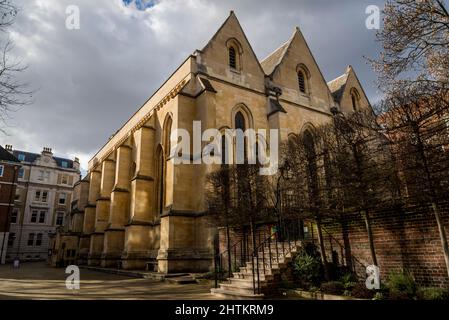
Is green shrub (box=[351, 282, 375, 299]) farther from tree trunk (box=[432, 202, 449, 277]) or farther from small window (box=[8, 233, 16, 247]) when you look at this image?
small window (box=[8, 233, 16, 247])

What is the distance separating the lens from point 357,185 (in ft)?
30.2

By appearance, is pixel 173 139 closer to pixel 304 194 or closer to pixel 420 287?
pixel 304 194

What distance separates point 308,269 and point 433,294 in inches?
145

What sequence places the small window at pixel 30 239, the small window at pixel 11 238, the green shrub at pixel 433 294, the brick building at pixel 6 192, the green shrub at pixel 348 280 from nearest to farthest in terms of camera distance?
the green shrub at pixel 433 294 → the green shrub at pixel 348 280 → the brick building at pixel 6 192 → the small window at pixel 11 238 → the small window at pixel 30 239

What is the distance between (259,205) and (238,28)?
15.0 m

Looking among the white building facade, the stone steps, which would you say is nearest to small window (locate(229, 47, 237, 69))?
the stone steps

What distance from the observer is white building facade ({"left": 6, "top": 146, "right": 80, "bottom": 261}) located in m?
47.0

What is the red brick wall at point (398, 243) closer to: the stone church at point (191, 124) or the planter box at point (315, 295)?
the planter box at point (315, 295)

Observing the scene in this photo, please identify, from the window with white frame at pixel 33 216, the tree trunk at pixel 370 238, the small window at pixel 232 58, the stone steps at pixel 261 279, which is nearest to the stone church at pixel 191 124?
the small window at pixel 232 58

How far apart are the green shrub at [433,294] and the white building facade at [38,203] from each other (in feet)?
162

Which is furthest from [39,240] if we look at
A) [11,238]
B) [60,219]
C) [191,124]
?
[191,124]

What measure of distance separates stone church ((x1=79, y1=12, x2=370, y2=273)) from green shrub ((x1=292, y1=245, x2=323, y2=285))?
21.0ft

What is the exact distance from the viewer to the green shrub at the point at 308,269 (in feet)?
32.3

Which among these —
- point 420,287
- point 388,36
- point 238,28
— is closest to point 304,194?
point 420,287
